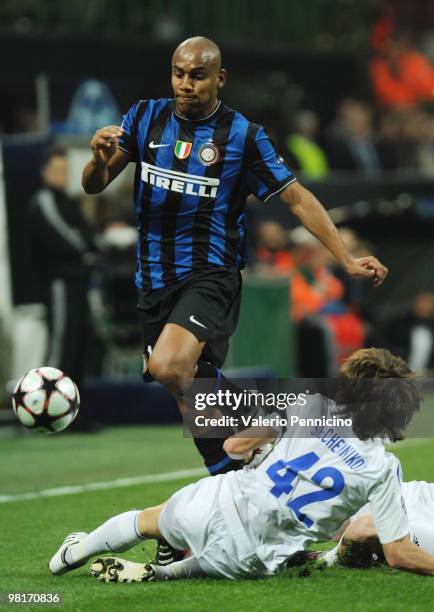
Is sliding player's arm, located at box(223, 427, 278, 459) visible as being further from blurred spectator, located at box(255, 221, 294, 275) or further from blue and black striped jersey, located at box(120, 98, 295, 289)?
blurred spectator, located at box(255, 221, 294, 275)

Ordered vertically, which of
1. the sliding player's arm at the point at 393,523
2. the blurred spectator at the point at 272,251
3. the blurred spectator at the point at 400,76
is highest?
the blurred spectator at the point at 400,76

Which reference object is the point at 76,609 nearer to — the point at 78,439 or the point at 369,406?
the point at 369,406

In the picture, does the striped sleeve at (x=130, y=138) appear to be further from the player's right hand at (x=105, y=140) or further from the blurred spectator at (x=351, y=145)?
the blurred spectator at (x=351, y=145)

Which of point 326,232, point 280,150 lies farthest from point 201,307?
point 280,150

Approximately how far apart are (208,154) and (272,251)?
7.52 metres

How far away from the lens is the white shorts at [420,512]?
5.94m

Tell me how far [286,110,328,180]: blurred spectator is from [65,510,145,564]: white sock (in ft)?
36.4

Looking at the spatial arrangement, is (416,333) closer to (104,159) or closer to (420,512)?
(104,159)

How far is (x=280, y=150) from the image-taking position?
17.0m

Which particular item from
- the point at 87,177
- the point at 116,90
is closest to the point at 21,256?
the point at 116,90

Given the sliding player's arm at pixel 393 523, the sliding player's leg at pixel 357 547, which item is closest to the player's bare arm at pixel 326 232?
the sliding player's leg at pixel 357 547

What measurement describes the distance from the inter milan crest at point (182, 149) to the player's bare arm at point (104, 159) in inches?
10.1

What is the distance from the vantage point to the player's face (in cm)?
659

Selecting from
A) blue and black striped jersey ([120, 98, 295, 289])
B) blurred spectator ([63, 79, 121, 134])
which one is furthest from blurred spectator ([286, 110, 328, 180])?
blue and black striped jersey ([120, 98, 295, 289])
